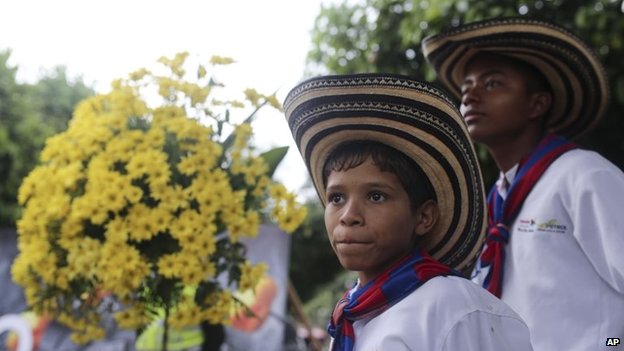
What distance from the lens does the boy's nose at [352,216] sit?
5.40ft

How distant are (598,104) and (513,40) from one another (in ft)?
1.71

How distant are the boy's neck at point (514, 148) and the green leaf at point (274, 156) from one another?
0.88 metres

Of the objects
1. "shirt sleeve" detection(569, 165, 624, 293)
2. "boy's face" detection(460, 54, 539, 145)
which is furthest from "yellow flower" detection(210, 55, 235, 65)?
"shirt sleeve" detection(569, 165, 624, 293)

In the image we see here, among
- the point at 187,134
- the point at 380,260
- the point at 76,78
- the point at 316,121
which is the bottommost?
the point at 380,260

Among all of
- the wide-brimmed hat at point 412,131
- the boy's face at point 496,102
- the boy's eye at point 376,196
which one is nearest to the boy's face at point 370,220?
the boy's eye at point 376,196

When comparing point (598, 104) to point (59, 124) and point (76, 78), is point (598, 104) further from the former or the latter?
point (76, 78)

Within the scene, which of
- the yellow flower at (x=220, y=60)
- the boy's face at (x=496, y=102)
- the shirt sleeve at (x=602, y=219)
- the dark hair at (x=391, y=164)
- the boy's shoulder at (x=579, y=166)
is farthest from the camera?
the yellow flower at (x=220, y=60)

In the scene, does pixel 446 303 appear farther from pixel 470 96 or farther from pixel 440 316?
pixel 470 96

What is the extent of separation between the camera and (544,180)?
215 centimetres

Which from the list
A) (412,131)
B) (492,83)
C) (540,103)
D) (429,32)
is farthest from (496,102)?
(429,32)

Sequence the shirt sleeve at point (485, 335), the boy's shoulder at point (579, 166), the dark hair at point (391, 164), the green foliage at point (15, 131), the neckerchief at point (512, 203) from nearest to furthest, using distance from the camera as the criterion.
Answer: the shirt sleeve at point (485, 335)
the dark hair at point (391, 164)
the boy's shoulder at point (579, 166)
the neckerchief at point (512, 203)
the green foliage at point (15, 131)

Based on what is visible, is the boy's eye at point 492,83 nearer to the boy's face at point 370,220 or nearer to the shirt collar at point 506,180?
the shirt collar at point 506,180

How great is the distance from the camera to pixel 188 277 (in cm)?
246

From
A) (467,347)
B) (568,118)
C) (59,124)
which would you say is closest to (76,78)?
(59,124)
